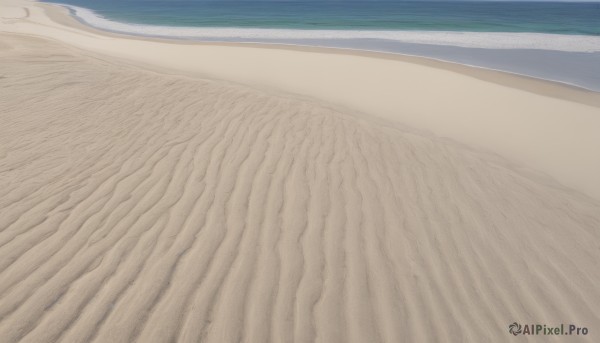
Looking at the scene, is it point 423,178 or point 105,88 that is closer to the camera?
point 423,178

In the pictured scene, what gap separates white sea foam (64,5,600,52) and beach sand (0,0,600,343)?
13365 millimetres

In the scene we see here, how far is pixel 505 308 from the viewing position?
2.62m

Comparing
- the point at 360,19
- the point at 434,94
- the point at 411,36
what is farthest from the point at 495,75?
the point at 360,19

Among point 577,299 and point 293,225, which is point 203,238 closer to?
point 293,225

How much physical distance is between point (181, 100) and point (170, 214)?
4.02m

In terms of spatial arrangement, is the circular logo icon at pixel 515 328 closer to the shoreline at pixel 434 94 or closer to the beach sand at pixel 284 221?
the beach sand at pixel 284 221

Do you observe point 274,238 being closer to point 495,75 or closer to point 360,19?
point 495,75

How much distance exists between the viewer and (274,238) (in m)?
3.21

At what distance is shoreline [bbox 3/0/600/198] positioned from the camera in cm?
585

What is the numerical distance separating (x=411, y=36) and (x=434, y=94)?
44.6ft

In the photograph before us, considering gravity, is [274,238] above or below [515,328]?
above

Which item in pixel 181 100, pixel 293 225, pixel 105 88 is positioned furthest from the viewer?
pixel 105 88

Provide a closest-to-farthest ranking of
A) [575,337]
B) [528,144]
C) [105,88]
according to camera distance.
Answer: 1. [575,337]
2. [528,144]
3. [105,88]

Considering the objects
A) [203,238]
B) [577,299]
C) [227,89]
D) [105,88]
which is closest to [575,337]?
[577,299]
